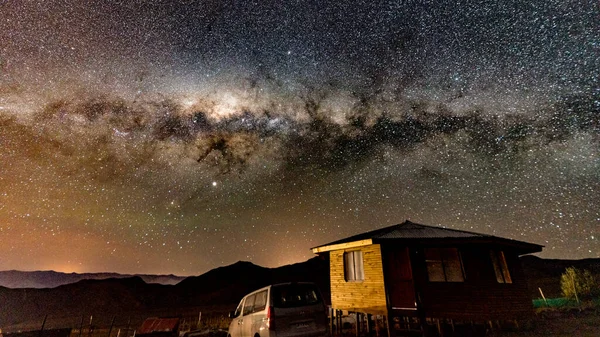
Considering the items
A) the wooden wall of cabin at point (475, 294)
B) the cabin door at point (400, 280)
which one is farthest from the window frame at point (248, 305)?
the wooden wall of cabin at point (475, 294)

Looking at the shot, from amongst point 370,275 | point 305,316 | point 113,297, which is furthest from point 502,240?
point 113,297

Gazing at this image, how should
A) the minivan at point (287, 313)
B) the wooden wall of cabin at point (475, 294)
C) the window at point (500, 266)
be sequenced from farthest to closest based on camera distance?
the window at point (500, 266), the wooden wall of cabin at point (475, 294), the minivan at point (287, 313)

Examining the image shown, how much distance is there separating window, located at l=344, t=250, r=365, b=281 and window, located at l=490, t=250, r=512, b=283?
614 centimetres

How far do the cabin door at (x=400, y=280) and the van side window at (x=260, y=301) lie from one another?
670cm

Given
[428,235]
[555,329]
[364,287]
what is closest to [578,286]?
[555,329]

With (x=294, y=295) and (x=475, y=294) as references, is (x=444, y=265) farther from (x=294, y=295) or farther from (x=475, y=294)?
(x=294, y=295)

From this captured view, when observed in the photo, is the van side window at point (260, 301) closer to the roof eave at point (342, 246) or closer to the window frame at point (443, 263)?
the roof eave at point (342, 246)

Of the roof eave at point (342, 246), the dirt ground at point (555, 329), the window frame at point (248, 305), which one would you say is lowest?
the dirt ground at point (555, 329)

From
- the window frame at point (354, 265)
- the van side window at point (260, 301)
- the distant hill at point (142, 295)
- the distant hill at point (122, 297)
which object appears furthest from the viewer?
the distant hill at point (122, 297)

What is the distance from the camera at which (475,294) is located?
12656mm

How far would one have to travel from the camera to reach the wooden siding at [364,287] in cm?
1290

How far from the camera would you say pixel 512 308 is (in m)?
12.8

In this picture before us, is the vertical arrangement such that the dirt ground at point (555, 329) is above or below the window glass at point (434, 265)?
below

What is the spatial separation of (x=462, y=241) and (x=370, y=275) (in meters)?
4.36
